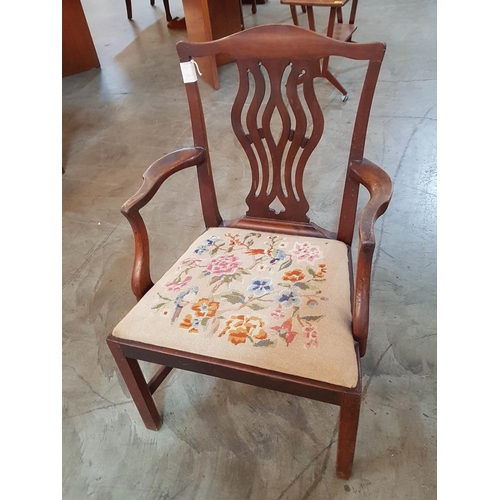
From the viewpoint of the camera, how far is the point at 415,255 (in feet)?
5.85

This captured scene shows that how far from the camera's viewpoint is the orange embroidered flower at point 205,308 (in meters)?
0.99

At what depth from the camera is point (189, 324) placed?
3.21ft

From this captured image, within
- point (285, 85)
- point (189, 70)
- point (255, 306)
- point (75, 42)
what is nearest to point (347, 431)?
point (255, 306)

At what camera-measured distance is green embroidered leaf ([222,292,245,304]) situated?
1013 millimetres

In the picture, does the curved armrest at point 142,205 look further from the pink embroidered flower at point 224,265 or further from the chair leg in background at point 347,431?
the chair leg in background at point 347,431

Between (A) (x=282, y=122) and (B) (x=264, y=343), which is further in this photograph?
(A) (x=282, y=122)

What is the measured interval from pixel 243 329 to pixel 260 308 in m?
0.07

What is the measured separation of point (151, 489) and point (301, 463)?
435mm

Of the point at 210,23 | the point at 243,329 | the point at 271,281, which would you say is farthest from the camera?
the point at 210,23

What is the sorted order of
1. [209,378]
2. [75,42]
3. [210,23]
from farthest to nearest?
[75,42] < [210,23] < [209,378]

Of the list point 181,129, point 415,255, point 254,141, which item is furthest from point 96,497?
point 181,129

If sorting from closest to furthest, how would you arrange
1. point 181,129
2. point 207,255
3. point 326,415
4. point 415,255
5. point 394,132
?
point 207,255 → point 326,415 → point 415,255 → point 394,132 → point 181,129

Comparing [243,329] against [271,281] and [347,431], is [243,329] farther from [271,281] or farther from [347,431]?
[347,431]

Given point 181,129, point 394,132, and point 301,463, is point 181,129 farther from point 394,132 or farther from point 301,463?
point 301,463
